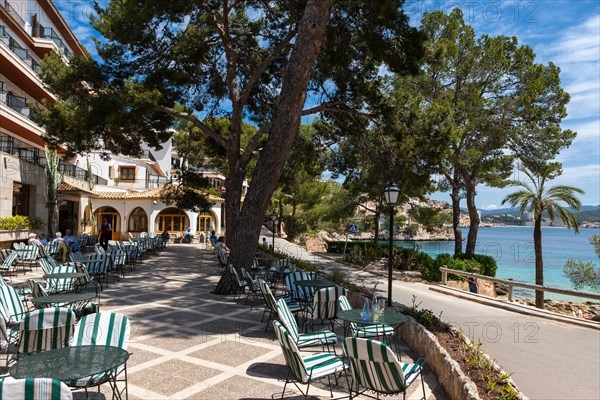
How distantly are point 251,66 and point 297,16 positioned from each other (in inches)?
123

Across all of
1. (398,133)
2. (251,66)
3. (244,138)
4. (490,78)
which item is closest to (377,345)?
(398,133)

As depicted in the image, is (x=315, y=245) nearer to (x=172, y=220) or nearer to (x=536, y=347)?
(x=172, y=220)

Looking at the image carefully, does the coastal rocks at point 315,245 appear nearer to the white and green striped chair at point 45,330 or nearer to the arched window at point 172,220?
the arched window at point 172,220

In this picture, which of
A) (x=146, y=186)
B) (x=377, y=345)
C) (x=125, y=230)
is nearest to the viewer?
(x=377, y=345)

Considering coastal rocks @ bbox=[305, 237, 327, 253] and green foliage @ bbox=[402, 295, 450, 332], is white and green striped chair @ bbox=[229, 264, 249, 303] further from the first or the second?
coastal rocks @ bbox=[305, 237, 327, 253]

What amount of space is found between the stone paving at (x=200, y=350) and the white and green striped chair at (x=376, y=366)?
1012 mm

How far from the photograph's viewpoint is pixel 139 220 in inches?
1379

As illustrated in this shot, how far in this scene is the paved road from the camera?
6.74 meters

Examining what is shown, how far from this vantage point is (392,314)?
254 inches

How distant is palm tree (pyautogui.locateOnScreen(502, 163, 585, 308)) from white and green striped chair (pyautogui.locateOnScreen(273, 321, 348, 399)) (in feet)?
56.5

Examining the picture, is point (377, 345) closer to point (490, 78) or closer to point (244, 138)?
point (490, 78)

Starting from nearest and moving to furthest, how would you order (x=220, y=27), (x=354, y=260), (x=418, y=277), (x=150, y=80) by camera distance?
(x=150, y=80)
(x=220, y=27)
(x=418, y=277)
(x=354, y=260)

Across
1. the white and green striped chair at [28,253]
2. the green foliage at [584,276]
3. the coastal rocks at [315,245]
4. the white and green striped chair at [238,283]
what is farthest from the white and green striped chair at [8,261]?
the coastal rocks at [315,245]

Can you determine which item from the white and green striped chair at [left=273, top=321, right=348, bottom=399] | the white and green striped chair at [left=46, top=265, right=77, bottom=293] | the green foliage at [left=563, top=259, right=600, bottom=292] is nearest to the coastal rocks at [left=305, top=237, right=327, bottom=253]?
the green foliage at [left=563, top=259, right=600, bottom=292]
